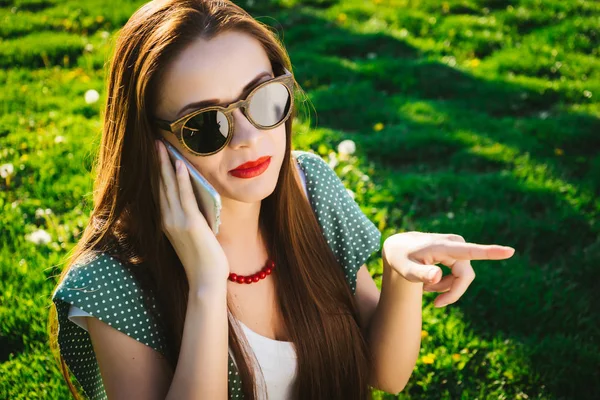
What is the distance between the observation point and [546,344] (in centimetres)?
285

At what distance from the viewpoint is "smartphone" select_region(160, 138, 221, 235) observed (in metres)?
1.77

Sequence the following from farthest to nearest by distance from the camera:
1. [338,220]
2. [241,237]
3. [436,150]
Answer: [436,150] → [338,220] → [241,237]

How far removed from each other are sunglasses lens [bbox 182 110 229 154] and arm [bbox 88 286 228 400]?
399 millimetres

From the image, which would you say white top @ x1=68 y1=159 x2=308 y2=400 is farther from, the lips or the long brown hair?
the lips

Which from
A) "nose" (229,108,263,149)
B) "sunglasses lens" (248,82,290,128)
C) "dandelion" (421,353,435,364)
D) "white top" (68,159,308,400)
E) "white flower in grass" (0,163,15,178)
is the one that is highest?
"sunglasses lens" (248,82,290,128)

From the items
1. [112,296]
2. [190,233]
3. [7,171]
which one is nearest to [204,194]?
[190,233]

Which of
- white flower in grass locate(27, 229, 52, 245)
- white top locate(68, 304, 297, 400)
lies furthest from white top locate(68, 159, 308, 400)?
white flower in grass locate(27, 229, 52, 245)

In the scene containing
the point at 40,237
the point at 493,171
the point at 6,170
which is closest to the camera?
the point at 40,237

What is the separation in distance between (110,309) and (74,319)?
16 centimetres

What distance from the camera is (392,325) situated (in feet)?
7.08

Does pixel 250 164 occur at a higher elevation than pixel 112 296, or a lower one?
higher

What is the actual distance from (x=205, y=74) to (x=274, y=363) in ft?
3.02

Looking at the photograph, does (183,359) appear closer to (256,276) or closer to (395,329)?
(256,276)

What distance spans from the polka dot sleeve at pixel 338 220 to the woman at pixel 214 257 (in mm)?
63
